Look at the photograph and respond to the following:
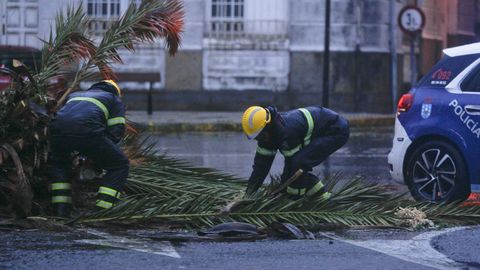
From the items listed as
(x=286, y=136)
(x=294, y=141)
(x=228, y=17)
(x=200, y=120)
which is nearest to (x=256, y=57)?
(x=228, y=17)

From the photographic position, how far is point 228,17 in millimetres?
24375

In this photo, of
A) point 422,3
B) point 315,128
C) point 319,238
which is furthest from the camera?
point 422,3

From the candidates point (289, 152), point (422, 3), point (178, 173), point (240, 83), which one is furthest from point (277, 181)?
point (422, 3)

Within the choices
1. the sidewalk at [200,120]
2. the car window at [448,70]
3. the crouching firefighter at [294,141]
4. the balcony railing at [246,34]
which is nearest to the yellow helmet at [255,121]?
the crouching firefighter at [294,141]

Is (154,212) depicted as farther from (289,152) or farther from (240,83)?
(240,83)

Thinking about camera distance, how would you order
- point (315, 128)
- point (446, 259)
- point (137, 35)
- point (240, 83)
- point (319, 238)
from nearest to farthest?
1. point (446, 259)
2. point (319, 238)
3. point (315, 128)
4. point (137, 35)
5. point (240, 83)

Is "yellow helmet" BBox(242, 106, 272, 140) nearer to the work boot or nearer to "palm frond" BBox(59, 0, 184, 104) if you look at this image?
the work boot

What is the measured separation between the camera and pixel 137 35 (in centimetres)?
1021

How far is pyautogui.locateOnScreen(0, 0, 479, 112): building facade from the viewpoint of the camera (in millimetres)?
24188

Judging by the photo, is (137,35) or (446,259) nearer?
(446,259)

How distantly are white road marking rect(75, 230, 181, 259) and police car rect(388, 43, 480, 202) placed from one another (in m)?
3.25

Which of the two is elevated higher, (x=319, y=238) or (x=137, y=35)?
(x=137, y=35)

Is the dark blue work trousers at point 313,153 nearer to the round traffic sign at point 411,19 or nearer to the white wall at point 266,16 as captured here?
the round traffic sign at point 411,19

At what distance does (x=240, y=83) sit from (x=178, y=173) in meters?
14.3
